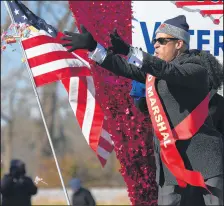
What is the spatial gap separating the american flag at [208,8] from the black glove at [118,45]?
118 inches

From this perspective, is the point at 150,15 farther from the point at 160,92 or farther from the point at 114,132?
the point at 160,92

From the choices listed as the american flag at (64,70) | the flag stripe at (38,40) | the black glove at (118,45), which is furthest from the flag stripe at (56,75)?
the black glove at (118,45)

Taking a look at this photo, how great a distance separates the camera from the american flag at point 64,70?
7148 millimetres

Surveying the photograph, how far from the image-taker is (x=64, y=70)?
7.22m

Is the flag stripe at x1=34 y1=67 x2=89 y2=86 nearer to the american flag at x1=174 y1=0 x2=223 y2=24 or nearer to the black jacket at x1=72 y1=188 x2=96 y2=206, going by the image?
the american flag at x1=174 y1=0 x2=223 y2=24

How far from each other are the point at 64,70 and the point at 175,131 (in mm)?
3073

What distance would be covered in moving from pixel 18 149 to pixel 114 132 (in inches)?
2049

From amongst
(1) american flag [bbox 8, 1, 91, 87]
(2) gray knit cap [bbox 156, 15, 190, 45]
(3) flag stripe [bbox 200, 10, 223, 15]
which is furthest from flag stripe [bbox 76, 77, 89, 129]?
(2) gray knit cap [bbox 156, 15, 190, 45]

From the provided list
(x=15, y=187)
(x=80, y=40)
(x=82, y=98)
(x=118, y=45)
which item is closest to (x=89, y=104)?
(x=82, y=98)

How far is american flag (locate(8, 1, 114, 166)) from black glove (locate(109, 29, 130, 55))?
313 cm

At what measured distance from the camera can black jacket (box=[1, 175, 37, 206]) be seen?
848 cm

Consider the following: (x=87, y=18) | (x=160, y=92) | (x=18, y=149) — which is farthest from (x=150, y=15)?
(x=18, y=149)

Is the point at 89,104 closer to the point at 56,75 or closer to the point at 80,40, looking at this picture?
the point at 56,75

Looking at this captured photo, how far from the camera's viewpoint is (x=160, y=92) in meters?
4.31
